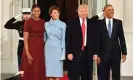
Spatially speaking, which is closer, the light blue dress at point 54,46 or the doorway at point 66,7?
the light blue dress at point 54,46

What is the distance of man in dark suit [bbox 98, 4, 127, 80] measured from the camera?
7.19 m

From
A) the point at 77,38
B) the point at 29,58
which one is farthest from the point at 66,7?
the point at 77,38

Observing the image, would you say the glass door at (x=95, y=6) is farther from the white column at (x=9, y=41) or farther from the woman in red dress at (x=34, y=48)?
the woman in red dress at (x=34, y=48)

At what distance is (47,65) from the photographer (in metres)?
7.30

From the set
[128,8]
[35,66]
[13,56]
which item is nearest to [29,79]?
[35,66]

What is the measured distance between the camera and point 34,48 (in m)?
7.32

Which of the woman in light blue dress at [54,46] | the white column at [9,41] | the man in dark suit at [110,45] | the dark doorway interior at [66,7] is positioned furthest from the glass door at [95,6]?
the woman in light blue dress at [54,46]

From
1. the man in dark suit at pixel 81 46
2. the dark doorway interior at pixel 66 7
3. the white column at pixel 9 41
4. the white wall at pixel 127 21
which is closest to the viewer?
the man in dark suit at pixel 81 46

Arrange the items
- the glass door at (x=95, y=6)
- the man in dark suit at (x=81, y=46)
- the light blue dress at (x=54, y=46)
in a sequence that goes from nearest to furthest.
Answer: the man in dark suit at (x=81, y=46) → the light blue dress at (x=54, y=46) → the glass door at (x=95, y=6)

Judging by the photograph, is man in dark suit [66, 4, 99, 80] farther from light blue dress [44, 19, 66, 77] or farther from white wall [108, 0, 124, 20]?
white wall [108, 0, 124, 20]

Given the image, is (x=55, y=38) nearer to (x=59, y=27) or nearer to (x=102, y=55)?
(x=59, y=27)

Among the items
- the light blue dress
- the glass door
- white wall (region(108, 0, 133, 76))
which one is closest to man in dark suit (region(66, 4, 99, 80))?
the light blue dress

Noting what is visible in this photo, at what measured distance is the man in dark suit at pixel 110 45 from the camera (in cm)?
719

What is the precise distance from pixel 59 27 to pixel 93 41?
2.19ft
